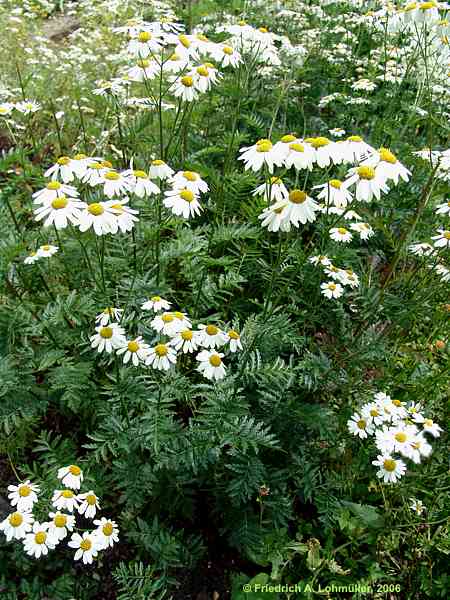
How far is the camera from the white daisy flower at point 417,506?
1949mm

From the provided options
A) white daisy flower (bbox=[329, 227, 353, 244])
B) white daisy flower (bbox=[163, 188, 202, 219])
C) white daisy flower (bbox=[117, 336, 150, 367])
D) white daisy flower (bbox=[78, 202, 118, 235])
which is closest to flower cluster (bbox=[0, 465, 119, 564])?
white daisy flower (bbox=[117, 336, 150, 367])

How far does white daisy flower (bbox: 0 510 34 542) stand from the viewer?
4.99 feet

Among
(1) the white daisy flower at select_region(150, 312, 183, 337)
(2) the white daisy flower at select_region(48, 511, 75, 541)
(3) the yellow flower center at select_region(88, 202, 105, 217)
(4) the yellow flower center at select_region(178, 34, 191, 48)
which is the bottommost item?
(2) the white daisy flower at select_region(48, 511, 75, 541)

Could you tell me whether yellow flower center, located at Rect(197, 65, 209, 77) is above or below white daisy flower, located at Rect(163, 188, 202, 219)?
above

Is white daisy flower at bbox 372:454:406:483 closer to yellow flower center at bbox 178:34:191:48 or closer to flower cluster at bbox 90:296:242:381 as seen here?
flower cluster at bbox 90:296:242:381

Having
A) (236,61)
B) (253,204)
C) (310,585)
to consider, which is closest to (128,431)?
(310,585)

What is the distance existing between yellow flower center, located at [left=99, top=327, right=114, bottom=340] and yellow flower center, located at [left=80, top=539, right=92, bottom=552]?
2.03 feet

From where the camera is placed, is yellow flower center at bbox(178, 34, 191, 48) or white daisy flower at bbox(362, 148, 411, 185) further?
yellow flower center at bbox(178, 34, 191, 48)

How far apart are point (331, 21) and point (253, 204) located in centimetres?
265

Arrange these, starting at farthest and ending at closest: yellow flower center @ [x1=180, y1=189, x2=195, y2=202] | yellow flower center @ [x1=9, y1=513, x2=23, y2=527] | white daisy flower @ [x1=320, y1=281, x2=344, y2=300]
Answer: white daisy flower @ [x1=320, y1=281, x2=344, y2=300]
yellow flower center @ [x1=180, y1=189, x2=195, y2=202]
yellow flower center @ [x1=9, y1=513, x2=23, y2=527]

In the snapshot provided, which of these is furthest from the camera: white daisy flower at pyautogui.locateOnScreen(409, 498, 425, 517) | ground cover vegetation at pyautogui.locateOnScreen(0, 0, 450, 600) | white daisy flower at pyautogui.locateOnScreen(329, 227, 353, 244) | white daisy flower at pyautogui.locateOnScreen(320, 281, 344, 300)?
white daisy flower at pyautogui.locateOnScreen(329, 227, 353, 244)

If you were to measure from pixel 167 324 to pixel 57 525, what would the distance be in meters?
0.68

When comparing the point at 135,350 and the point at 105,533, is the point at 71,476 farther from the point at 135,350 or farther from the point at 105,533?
the point at 135,350

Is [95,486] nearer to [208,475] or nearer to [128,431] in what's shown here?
[128,431]
